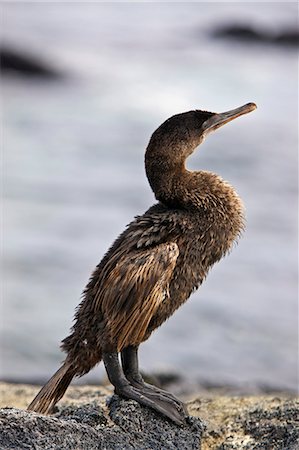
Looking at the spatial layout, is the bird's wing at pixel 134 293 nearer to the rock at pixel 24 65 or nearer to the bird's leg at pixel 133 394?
the bird's leg at pixel 133 394

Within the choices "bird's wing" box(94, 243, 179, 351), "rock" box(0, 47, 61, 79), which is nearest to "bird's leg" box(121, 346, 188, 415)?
"bird's wing" box(94, 243, 179, 351)

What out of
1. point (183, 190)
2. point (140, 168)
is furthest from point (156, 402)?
point (140, 168)

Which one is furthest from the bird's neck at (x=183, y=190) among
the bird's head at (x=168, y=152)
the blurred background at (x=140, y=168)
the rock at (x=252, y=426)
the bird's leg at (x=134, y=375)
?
the blurred background at (x=140, y=168)

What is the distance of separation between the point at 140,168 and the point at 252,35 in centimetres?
1591

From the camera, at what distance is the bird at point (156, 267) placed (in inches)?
226

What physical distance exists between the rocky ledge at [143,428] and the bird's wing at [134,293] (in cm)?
40

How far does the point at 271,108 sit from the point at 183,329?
10.9 m

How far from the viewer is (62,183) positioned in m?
18.2

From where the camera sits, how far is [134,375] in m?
6.12

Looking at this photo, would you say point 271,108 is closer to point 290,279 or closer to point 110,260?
point 290,279

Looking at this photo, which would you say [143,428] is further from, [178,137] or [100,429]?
[178,137]

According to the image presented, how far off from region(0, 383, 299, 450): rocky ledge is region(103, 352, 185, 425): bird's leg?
0.04 metres

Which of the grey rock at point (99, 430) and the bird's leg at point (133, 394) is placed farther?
the bird's leg at point (133, 394)

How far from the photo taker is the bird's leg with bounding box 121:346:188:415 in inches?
237
